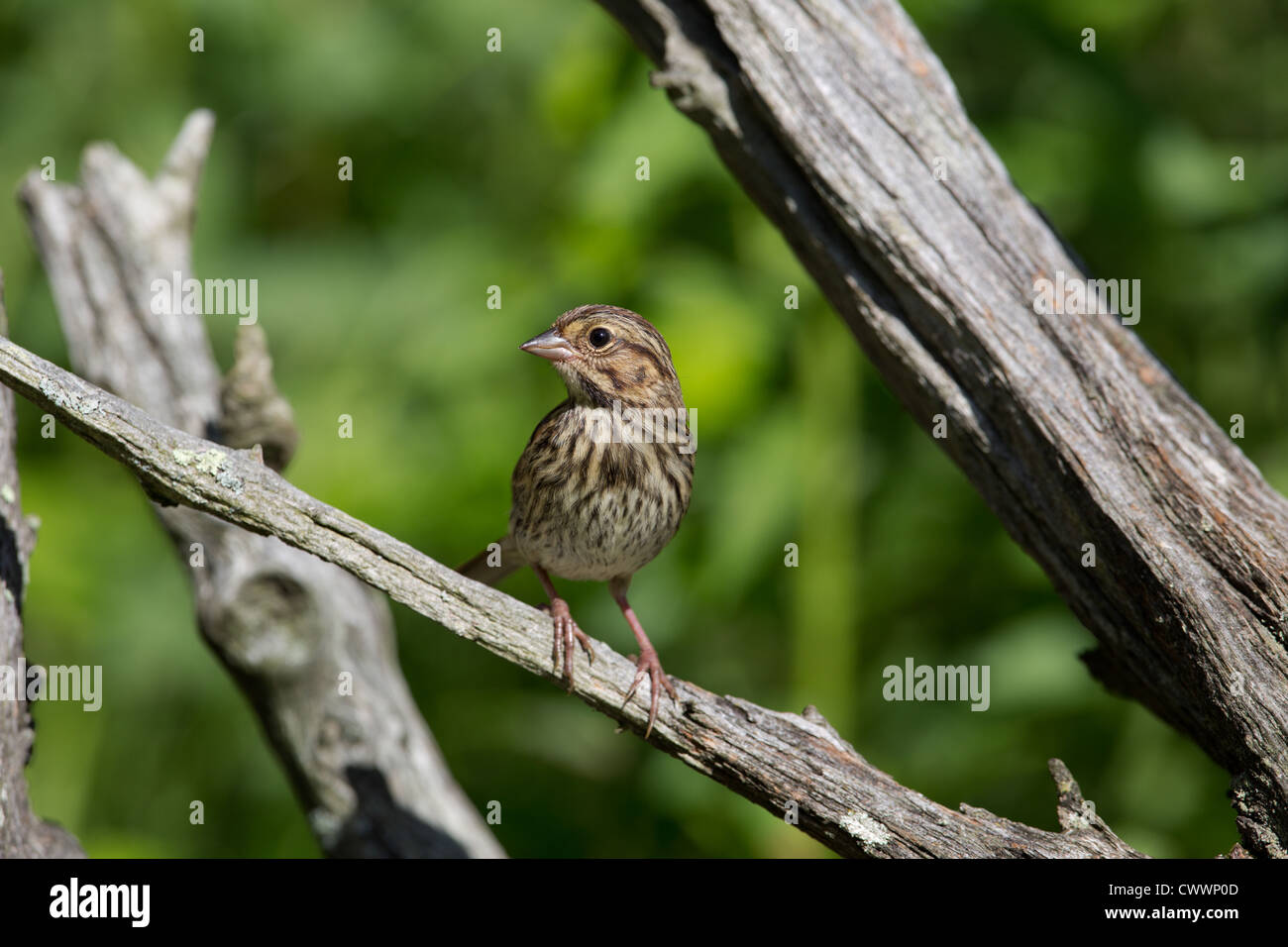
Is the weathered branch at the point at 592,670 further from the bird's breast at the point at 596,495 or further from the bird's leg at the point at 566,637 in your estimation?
the bird's breast at the point at 596,495

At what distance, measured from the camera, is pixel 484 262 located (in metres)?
6.27

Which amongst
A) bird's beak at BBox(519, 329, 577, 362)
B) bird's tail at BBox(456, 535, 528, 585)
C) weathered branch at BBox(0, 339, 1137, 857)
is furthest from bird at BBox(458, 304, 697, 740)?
A: weathered branch at BBox(0, 339, 1137, 857)

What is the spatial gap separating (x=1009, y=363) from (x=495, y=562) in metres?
1.92

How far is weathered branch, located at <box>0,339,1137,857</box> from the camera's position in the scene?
120 inches

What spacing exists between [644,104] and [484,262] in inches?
62.4

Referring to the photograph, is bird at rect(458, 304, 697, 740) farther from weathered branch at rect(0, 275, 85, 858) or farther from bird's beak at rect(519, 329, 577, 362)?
weathered branch at rect(0, 275, 85, 858)

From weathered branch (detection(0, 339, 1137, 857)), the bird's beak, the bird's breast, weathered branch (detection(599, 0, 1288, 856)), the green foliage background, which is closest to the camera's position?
weathered branch (detection(0, 339, 1137, 857))

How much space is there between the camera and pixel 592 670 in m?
3.50

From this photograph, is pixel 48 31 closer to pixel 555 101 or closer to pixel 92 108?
pixel 92 108

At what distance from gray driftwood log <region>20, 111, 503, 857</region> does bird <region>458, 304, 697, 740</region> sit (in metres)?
0.84

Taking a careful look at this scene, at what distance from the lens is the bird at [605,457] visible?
412cm

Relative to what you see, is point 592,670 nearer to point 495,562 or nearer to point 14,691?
point 495,562

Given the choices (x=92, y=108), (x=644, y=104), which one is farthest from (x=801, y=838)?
(x=92, y=108)

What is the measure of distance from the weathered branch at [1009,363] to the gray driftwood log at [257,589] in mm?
1816
